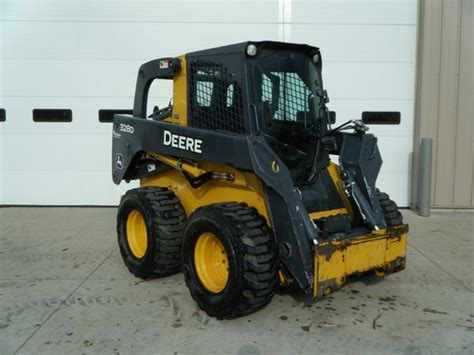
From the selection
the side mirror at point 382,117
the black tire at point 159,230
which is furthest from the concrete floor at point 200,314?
the side mirror at point 382,117

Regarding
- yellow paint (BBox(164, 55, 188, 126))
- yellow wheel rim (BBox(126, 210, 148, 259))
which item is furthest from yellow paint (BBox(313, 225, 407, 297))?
yellow wheel rim (BBox(126, 210, 148, 259))

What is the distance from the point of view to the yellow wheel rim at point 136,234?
4734 mm

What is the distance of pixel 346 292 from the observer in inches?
164

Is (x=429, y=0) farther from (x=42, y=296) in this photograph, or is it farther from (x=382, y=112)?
(x=42, y=296)

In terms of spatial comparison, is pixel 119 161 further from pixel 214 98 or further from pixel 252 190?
pixel 252 190

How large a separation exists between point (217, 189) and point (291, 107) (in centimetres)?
93

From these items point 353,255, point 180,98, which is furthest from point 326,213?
point 180,98

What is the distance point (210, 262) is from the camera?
150 inches

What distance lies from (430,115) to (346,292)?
4284 mm

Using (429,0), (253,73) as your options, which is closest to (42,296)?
(253,73)

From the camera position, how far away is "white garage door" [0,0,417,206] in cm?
745

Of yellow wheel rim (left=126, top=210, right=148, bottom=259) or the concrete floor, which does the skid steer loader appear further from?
the concrete floor

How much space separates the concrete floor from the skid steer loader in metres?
0.22

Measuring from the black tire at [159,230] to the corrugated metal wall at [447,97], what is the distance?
4.63m
